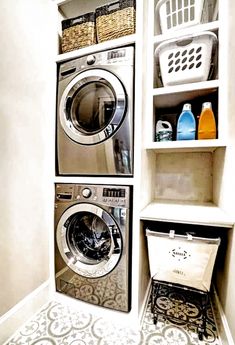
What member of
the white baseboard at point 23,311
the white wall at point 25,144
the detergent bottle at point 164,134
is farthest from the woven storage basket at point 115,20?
the white baseboard at point 23,311

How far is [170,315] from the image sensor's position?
1316mm

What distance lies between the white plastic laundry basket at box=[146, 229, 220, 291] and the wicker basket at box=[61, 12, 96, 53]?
Answer: 138 cm

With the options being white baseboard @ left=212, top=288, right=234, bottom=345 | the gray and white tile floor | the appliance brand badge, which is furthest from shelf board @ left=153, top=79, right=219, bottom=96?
the gray and white tile floor

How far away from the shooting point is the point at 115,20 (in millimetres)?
1300

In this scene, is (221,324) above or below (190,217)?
below

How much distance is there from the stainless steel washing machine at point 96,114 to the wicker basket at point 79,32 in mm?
135

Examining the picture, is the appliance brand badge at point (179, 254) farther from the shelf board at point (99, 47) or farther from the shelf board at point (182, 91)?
the shelf board at point (99, 47)

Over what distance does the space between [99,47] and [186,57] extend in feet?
1.87

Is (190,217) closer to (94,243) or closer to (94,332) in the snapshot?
(94,243)

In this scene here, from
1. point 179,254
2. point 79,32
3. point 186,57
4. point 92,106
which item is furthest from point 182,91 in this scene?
point 179,254

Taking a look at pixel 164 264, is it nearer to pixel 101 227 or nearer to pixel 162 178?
pixel 101 227

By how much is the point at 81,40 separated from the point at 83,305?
6.09 ft

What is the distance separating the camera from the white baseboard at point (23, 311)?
112 centimetres

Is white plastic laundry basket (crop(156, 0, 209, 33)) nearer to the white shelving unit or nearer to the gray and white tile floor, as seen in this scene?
the white shelving unit
